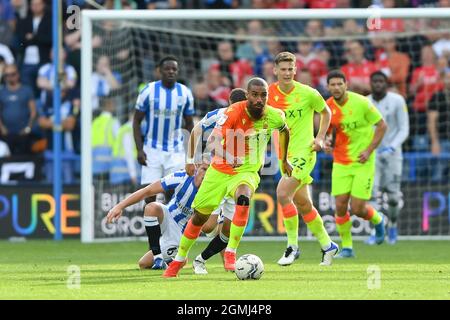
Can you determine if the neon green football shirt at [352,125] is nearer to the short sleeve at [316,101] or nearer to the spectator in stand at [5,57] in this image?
the short sleeve at [316,101]

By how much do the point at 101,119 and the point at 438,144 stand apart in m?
4.96

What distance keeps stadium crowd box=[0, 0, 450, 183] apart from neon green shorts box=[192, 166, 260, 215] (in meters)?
6.92

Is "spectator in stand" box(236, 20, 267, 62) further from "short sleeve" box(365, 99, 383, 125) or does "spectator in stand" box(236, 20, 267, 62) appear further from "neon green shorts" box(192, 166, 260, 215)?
"neon green shorts" box(192, 166, 260, 215)

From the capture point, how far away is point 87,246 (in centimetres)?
1549

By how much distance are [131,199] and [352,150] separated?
414 cm

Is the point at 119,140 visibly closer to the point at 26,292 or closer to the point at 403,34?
the point at 403,34

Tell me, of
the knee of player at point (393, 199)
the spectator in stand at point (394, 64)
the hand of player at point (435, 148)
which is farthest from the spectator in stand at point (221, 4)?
the knee of player at point (393, 199)

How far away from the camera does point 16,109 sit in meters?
18.6

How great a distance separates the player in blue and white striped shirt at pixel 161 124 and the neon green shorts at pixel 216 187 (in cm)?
333

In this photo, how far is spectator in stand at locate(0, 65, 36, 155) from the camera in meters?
18.6

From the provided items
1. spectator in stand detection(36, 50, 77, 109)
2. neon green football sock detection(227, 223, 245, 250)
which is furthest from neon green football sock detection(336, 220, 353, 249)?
spectator in stand detection(36, 50, 77, 109)

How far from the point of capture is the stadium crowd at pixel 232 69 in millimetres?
17781

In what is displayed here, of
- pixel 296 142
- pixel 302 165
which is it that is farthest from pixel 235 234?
pixel 296 142
